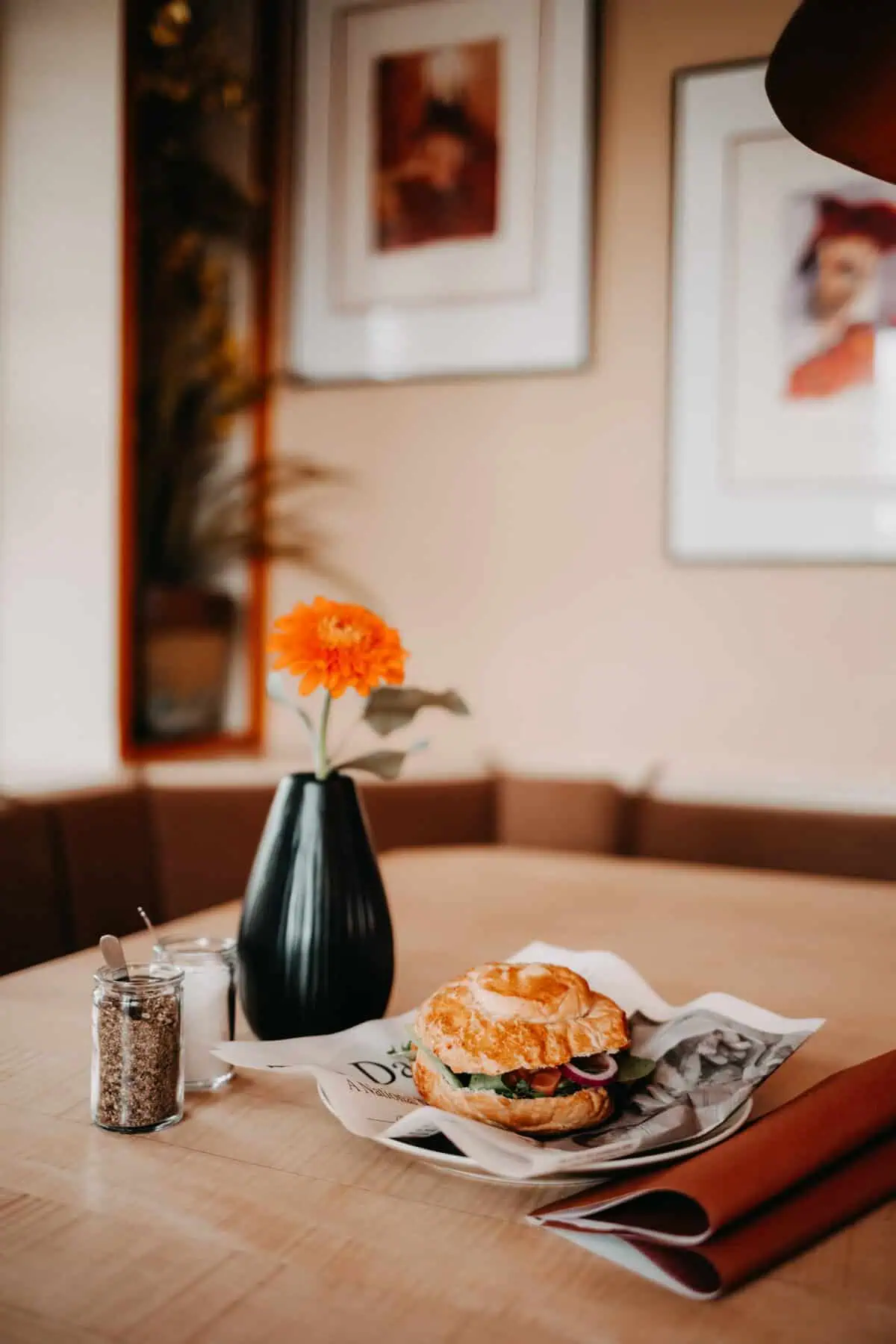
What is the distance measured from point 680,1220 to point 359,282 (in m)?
2.32

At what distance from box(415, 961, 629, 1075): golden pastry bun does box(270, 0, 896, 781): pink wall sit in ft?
5.28

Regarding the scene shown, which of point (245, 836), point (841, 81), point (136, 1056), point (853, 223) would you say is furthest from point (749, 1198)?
point (853, 223)

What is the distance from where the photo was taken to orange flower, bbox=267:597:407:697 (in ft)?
3.05

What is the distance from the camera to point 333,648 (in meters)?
0.93

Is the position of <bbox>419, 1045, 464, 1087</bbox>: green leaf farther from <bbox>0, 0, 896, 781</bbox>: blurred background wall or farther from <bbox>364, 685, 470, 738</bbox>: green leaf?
<bbox>0, 0, 896, 781</bbox>: blurred background wall

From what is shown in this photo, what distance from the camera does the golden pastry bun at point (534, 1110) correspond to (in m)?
0.75

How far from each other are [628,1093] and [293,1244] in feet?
0.93

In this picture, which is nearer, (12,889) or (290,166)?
(12,889)

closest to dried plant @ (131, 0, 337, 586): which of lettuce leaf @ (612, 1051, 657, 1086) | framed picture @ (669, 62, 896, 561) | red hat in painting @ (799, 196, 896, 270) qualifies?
framed picture @ (669, 62, 896, 561)

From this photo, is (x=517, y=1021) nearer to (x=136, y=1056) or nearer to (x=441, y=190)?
(x=136, y=1056)

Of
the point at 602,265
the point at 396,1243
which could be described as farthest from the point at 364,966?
the point at 602,265

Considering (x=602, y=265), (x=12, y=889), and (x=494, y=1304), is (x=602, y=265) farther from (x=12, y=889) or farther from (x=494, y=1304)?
(x=494, y=1304)

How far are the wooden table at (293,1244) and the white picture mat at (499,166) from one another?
6.06 feet

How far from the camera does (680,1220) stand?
2.11 feet
